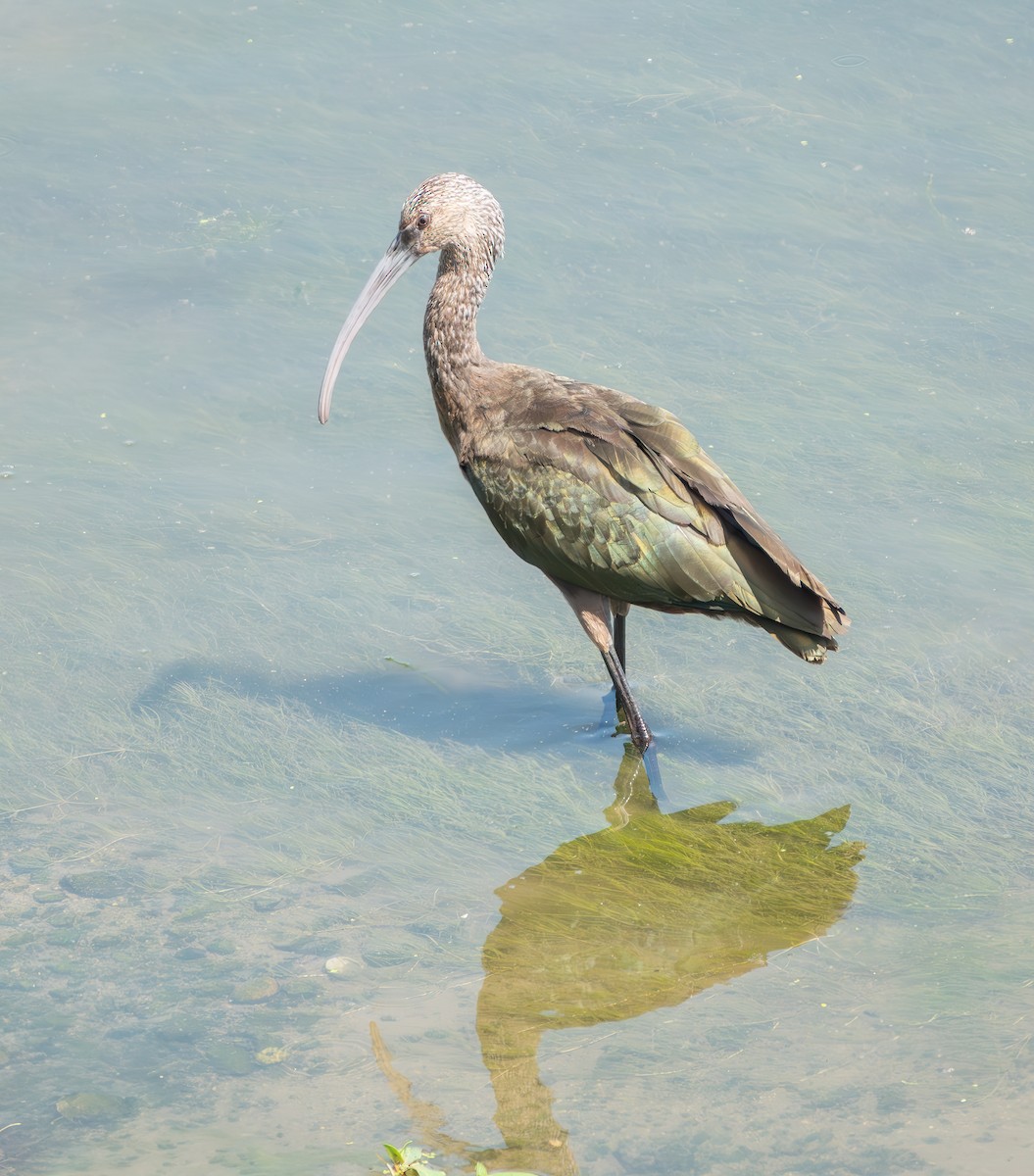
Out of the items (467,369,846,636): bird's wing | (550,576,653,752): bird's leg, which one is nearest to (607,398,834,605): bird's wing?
(467,369,846,636): bird's wing

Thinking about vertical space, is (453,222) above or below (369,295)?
above

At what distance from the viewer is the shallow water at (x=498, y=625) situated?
14.1 ft

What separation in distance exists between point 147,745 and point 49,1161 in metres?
2.07

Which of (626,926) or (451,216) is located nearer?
(626,926)

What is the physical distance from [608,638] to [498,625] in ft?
3.01

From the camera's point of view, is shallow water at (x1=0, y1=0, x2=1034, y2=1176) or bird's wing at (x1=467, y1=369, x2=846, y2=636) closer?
shallow water at (x1=0, y1=0, x2=1034, y2=1176)

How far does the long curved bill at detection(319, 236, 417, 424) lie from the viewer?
20.5 ft

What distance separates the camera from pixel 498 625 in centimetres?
661

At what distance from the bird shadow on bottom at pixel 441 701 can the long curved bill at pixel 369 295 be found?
40.9 inches

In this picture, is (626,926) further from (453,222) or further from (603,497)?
(453,222)

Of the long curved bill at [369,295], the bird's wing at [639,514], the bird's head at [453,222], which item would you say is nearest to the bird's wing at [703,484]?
the bird's wing at [639,514]

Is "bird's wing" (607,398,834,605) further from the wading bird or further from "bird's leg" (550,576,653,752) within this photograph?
"bird's leg" (550,576,653,752)

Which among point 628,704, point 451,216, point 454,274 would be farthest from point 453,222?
point 628,704

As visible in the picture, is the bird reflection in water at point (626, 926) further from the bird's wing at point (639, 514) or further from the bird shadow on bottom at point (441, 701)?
the bird's wing at point (639, 514)
